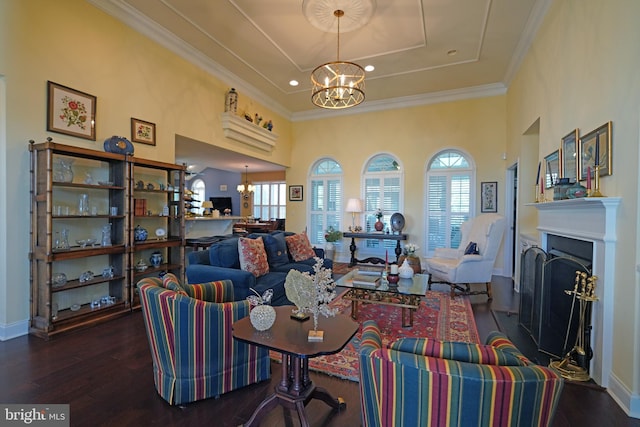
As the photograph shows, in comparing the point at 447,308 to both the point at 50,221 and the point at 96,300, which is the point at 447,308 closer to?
the point at 96,300

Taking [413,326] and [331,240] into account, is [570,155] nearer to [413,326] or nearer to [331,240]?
[413,326]

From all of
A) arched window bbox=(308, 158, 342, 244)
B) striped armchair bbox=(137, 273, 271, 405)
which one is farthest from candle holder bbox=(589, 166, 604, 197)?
arched window bbox=(308, 158, 342, 244)

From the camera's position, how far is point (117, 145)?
354 cm

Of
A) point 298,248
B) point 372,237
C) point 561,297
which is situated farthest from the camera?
point 372,237

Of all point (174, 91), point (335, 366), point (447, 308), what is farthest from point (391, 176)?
point (335, 366)

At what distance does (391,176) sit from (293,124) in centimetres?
287

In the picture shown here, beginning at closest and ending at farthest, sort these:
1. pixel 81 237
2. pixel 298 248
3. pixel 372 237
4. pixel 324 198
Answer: pixel 81 237
pixel 298 248
pixel 372 237
pixel 324 198

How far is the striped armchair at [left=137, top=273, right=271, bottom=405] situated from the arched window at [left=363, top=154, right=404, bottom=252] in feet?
17.1

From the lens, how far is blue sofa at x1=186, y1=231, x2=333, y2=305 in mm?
3225

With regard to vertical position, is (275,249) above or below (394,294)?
above

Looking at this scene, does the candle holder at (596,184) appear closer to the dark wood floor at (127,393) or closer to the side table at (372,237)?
the dark wood floor at (127,393)

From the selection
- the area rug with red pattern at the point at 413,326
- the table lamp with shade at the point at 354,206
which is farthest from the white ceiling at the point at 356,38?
the area rug with red pattern at the point at 413,326

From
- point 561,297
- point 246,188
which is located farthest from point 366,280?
point 246,188

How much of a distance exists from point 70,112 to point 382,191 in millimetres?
5546
